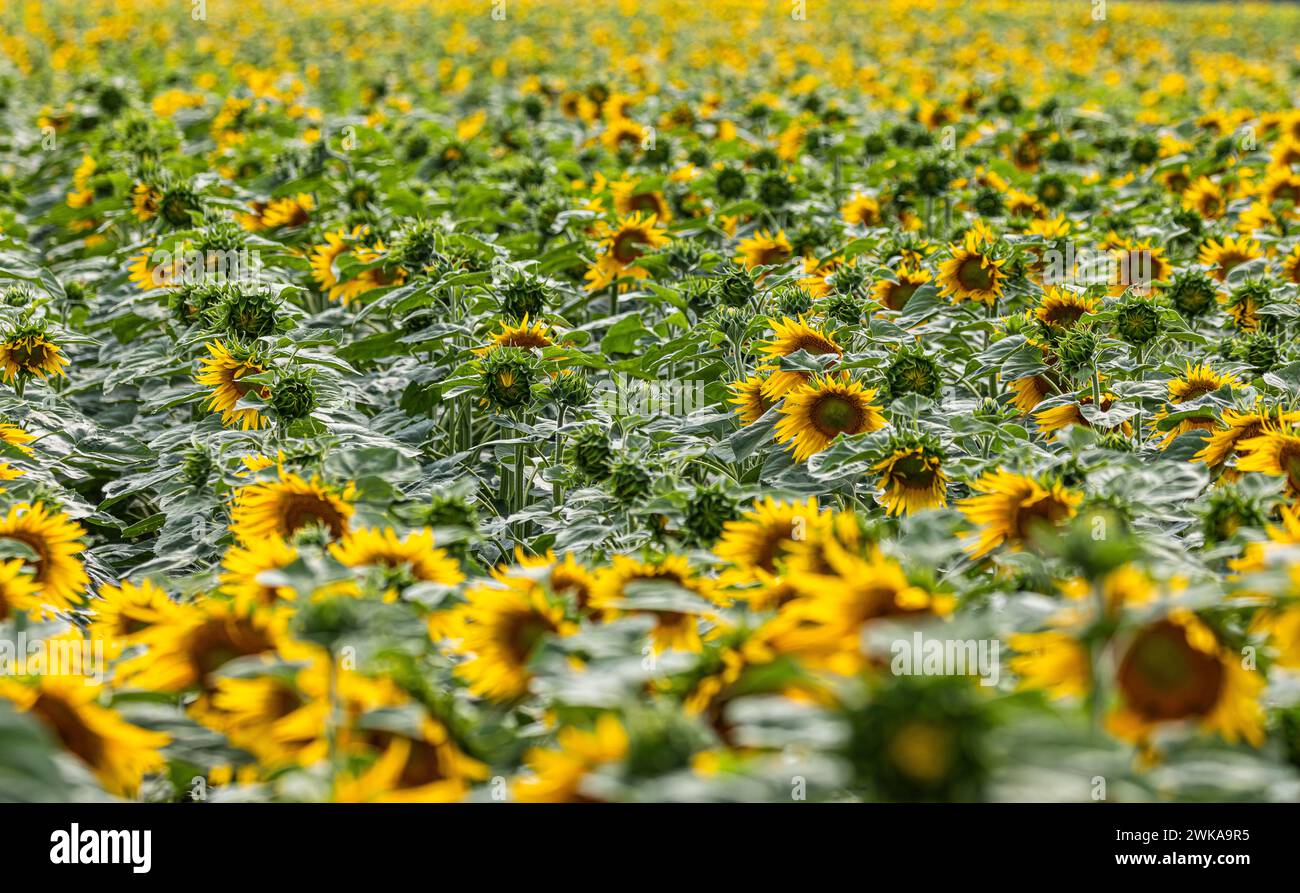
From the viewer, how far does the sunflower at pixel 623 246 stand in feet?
11.1

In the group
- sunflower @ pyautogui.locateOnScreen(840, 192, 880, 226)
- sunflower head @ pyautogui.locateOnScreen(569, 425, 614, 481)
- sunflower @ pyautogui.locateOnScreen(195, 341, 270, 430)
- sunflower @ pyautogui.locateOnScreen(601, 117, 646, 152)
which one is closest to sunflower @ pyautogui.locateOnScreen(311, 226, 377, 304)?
sunflower @ pyautogui.locateOnScreen(195, 341, 270, 430)

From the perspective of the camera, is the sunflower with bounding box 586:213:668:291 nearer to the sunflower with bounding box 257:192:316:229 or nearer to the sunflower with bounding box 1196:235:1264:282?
the sunflower with bounding box 257:192:316:229

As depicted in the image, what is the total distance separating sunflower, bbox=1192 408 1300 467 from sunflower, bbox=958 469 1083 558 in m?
0.56

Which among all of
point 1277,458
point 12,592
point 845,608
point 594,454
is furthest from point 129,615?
point 1277,458

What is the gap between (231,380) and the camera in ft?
7.99

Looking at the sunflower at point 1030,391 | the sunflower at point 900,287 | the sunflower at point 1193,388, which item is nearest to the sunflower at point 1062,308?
the sunflower at point 1030,391

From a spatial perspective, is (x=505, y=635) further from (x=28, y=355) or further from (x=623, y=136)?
(x=623, y=136)

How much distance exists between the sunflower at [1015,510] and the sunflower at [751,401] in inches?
31.3

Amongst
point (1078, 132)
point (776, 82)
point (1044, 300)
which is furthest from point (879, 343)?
point (776, 82)

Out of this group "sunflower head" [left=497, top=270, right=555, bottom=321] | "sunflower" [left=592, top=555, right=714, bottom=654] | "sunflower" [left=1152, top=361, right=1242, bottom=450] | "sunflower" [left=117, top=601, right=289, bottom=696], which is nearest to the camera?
"sunflower" [left=117, top=601, right=289, bottom=696]

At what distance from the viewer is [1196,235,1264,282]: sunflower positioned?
11.4ft
